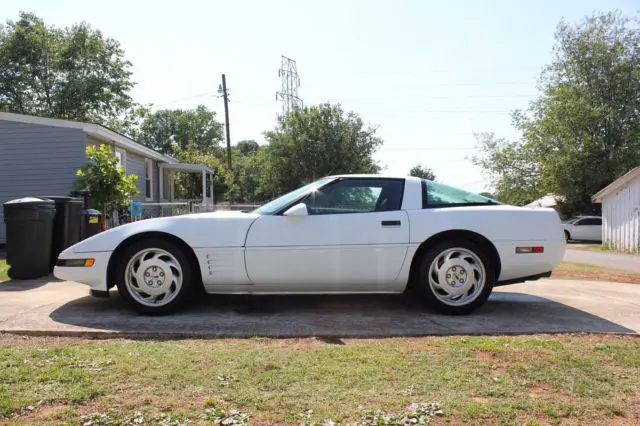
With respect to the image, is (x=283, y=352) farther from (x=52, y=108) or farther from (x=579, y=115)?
(x=52, y=108)

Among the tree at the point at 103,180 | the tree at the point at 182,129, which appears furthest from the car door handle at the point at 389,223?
the tree at the point at 182,129

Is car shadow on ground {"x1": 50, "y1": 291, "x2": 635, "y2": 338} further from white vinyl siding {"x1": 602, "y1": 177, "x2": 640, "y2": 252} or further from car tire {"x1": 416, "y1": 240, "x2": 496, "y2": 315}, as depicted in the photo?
white vinyl siding {"x1": 602, "y1": 177, "x2": 640, "y2": 252}

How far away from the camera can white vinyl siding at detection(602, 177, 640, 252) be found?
19969mm

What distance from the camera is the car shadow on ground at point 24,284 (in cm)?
606

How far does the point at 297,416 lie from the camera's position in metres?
2.41

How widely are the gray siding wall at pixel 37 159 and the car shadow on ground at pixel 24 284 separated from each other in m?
7.12

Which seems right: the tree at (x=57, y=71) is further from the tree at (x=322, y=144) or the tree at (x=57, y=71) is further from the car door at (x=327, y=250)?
the car door at (x=327, y=250)

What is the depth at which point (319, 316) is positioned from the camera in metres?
4.55

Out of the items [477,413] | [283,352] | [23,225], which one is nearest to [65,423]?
[283,352]

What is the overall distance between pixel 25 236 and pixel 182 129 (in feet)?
222

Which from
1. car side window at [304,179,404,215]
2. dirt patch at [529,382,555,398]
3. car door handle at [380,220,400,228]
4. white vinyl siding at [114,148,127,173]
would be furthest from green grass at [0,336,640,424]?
white vinyl siding at [114,148,127,173]

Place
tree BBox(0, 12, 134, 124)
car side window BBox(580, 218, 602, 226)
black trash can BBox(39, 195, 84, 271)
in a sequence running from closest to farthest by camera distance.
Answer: black trash can BBox(39, 195, 84, 271), car side window BBox(580, 218, 602, 226), tree BBox(0, 12, 134, 124)

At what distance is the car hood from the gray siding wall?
9850 mm

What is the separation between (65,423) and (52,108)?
34.8m
